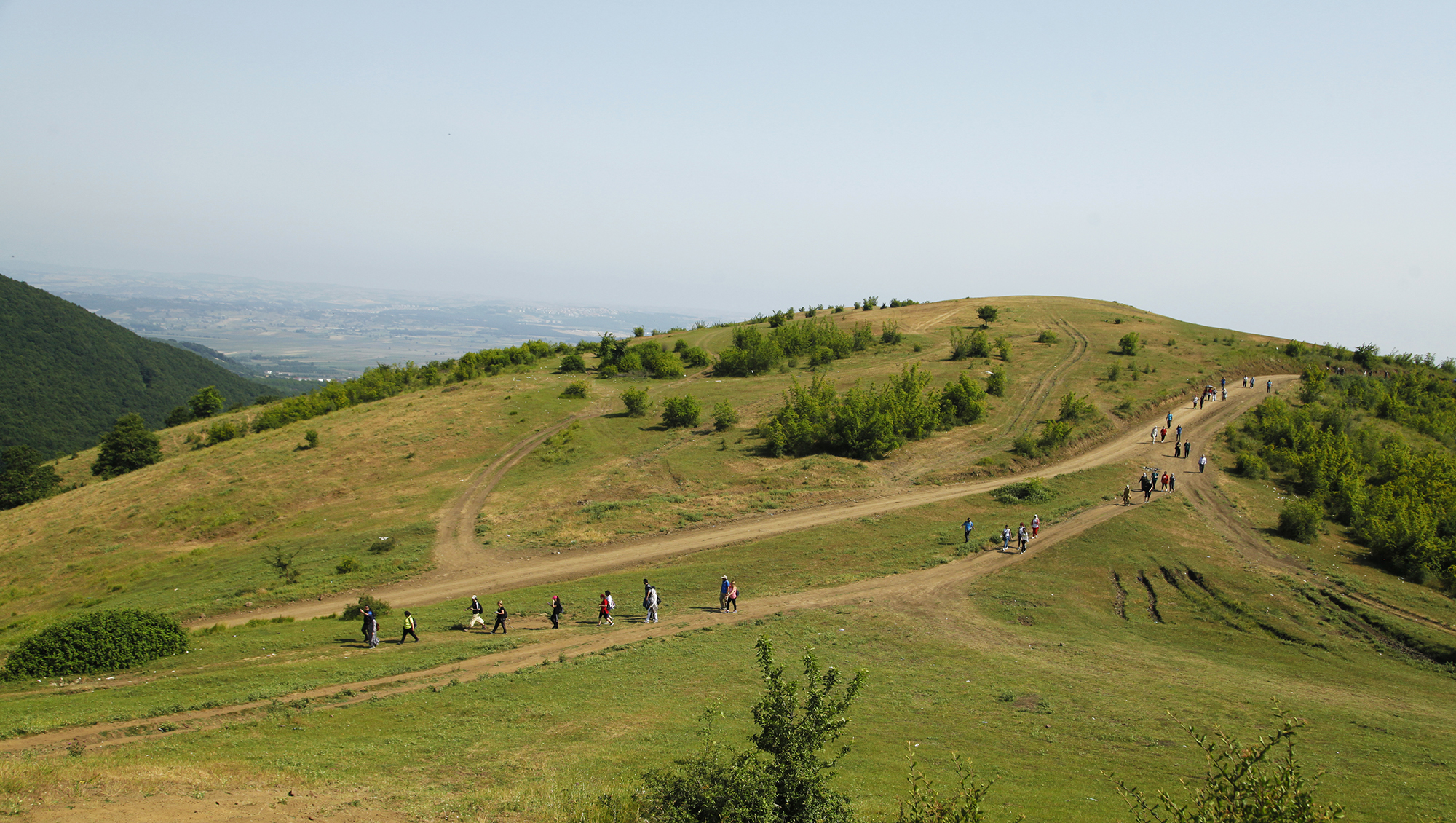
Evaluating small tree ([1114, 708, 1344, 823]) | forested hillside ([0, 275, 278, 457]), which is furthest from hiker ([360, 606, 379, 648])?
forested hillside ([0, 275, 278, 457])

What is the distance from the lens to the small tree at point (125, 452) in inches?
2288

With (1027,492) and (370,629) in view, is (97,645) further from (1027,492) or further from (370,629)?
(1027,492)

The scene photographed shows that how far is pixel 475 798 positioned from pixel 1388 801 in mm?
16732

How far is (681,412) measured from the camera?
55531mm

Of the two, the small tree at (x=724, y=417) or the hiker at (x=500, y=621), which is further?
the small tree at (x=724, y=417)

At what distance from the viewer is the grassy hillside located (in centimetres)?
1363

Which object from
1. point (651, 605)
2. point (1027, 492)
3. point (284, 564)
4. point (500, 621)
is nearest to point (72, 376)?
point (284, 564)

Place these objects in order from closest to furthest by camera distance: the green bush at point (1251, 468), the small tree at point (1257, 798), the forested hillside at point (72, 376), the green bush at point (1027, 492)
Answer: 1. the small tree at point (1257, 798)
2. the green bush at point (1027, 492)
3. the green bush at point (1251, 468)
4. the forested hillside at point (72, 376)

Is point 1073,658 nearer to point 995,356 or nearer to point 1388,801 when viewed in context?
point 1388,801

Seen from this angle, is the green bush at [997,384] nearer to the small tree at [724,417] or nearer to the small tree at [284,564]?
the small tree at [724,417]

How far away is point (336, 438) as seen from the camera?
52.9 metres

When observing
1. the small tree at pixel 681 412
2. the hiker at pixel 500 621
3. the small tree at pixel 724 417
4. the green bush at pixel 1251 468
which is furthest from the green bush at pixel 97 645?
the green bush at pixel 1251 468

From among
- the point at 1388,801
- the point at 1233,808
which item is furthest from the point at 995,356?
the point at 1233,808

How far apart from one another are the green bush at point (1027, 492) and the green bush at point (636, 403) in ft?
97.0
